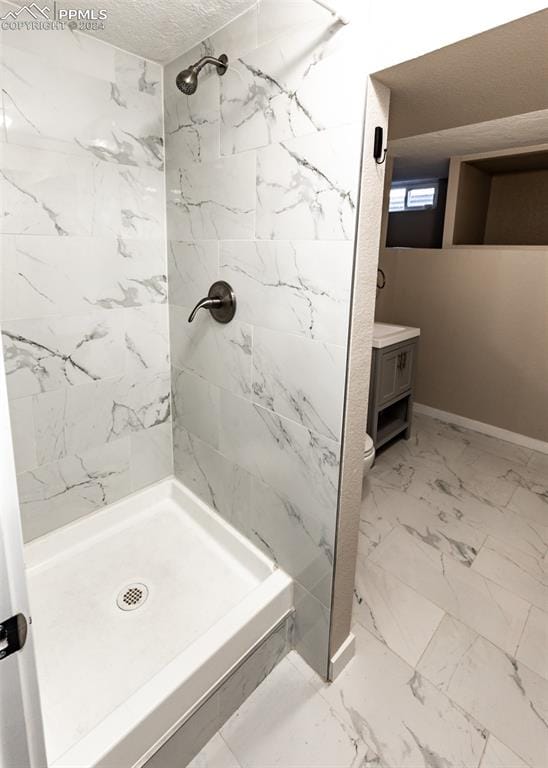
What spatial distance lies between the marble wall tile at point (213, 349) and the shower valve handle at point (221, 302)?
4 centimetres

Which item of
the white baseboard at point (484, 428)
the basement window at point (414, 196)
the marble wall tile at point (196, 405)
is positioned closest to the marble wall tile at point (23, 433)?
the marble wall tile at point (196, 405)

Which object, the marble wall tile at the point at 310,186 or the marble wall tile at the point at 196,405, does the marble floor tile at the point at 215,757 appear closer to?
the marble wall tile at the point at 196,405

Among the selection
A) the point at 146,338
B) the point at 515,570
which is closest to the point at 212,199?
the point at 146,338

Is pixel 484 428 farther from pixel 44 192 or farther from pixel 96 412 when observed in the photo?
pixel 44 192

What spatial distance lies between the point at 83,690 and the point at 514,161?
3.97m

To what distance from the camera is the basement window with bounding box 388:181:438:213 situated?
12.9 ft

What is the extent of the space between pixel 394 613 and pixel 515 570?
0.68m

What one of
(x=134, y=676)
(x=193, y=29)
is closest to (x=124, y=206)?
(x=193, y=29)

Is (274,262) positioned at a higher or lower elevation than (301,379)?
higher

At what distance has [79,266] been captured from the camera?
1.55m

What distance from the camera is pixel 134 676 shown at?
1.30 metres

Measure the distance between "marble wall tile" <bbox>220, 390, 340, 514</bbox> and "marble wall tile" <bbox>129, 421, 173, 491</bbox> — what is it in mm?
424

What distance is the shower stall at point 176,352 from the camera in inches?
45.3

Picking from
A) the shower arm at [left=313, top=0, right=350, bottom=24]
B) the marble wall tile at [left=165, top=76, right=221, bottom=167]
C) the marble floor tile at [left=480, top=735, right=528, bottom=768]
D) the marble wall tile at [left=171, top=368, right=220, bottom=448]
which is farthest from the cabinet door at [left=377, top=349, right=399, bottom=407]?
the shower arm at [left=313, top=0, right=350, bottom=24]
